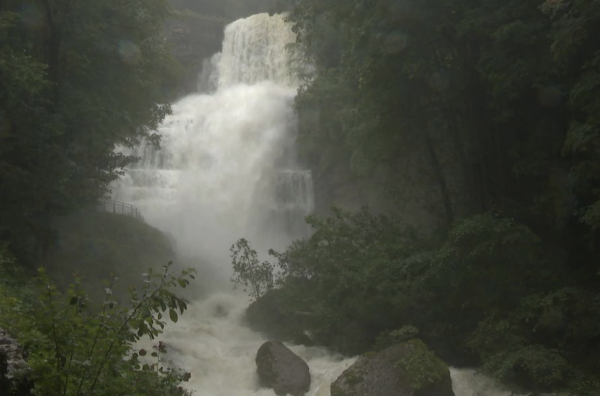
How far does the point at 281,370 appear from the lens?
45.0ft

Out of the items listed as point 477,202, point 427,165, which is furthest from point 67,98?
point 477,202

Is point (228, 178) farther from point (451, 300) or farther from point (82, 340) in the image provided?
point (82, 340)

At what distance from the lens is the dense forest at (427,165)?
1224 cm

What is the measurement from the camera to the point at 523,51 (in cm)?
1413

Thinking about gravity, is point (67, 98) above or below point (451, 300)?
above

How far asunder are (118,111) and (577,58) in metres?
12.5

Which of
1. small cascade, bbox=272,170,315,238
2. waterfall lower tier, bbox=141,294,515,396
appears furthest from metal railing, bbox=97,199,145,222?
waterfall lower tier, bbox=141,294,515,396

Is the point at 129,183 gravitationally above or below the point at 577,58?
above

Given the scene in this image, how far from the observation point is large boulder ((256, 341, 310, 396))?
43.5ft

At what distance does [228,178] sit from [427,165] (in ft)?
51.6

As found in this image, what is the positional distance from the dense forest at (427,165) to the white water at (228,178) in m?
4.17

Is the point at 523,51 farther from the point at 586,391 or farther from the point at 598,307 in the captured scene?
the point at 586,391

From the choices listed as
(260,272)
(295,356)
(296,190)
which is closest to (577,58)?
(295,356)

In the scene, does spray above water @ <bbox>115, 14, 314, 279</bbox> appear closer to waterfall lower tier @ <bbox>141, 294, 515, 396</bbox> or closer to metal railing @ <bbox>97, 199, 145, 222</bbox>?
metal railing @ <bbox>97, 199, 145, 222</bbox>
